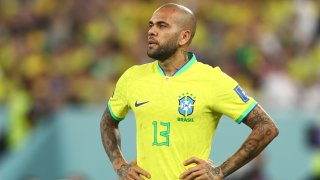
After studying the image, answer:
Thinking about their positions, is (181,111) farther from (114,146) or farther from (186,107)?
(114,146)

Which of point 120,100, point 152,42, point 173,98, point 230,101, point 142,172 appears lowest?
point 142,172

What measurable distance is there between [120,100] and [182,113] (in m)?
0.56

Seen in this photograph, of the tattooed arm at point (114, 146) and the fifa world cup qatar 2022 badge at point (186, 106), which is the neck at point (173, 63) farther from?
the tattooed arm at point (114, 146)

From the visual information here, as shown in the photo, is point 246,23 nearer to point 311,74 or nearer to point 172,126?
point 311,74

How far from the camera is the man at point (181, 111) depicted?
6.03 m

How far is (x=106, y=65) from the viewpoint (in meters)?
13.1

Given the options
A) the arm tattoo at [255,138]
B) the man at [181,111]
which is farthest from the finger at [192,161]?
the arm tattoo at [255,138]

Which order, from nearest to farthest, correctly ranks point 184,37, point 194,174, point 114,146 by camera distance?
point 194,174 < point 184,37 < point 114,146

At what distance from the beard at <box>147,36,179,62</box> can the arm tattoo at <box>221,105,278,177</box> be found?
0.64m

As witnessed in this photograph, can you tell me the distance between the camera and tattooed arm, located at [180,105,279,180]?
19.6 ft

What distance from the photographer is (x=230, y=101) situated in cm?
604

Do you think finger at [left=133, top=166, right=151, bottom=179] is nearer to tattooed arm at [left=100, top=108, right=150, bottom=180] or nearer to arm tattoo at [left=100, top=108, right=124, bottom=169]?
tattooed arm at [left=100, top=108, right=150, bottom=180]

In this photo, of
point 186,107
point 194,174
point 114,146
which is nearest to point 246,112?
point 186,107

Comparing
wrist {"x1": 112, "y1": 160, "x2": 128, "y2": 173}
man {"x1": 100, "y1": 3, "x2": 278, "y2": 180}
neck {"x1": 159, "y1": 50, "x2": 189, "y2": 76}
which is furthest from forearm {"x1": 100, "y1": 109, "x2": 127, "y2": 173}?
neck {"x1": 159, "y1": 50, "x2": 189, "y2": 76}
